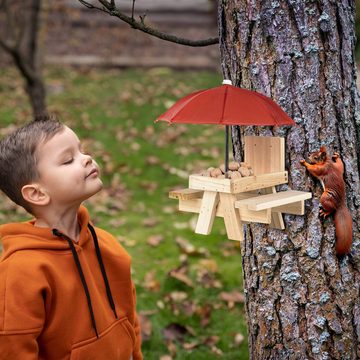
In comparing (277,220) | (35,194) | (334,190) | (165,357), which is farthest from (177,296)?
(35,194)

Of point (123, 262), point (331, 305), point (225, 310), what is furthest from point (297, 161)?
point (225, 310)

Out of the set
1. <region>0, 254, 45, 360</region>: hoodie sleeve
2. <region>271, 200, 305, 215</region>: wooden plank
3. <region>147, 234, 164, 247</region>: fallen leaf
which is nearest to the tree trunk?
<region>271, 200, 305, 215</region>: wooden plank

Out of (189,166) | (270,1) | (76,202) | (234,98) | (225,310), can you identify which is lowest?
(225,310)

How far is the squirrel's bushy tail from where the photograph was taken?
2.34 meters

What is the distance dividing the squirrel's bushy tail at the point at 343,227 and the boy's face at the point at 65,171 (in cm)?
89

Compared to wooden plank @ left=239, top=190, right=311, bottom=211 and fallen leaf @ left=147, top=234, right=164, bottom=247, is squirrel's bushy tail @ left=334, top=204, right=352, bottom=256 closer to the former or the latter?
wooden plank @ left=239, top=190, right=311, bottom=211

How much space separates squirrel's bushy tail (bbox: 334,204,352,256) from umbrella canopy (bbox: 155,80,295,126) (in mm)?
518

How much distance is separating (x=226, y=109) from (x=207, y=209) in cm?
33

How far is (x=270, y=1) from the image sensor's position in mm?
2295

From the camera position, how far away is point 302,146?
7.61 ft

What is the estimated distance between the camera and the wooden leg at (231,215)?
77.8 inches

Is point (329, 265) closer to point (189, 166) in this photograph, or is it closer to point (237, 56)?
point (237, 56)

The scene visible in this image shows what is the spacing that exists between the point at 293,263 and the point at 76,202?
86 cm

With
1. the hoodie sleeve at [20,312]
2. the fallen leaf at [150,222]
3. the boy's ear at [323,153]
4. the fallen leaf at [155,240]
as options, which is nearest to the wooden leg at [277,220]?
the boy's ear at [323,153]
